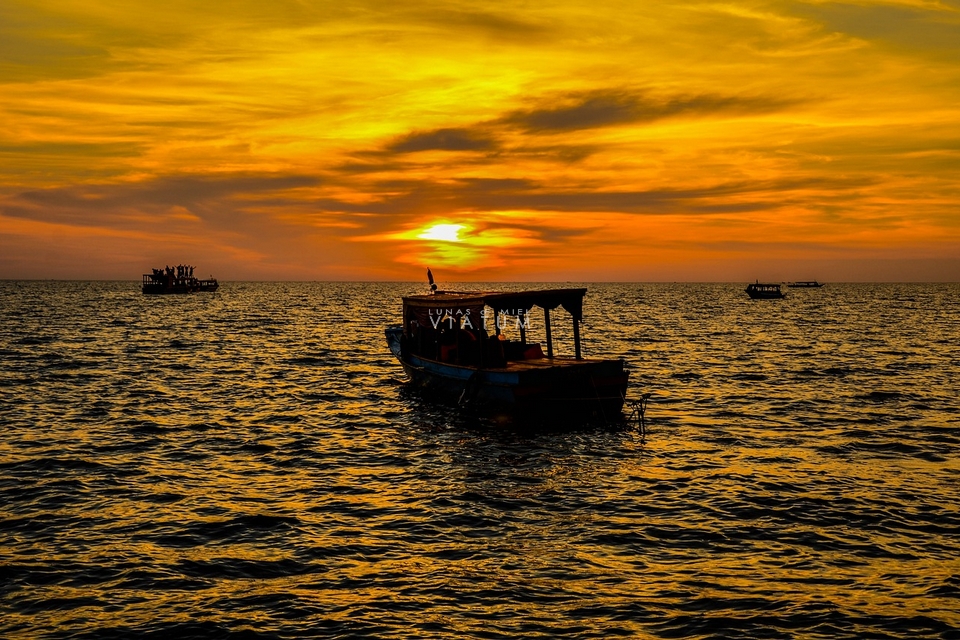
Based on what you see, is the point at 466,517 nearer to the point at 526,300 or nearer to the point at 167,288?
the point at 526,300

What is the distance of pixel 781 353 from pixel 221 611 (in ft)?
159

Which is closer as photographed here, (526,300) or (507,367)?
(507,367)

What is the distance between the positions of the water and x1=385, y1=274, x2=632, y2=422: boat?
1000mm

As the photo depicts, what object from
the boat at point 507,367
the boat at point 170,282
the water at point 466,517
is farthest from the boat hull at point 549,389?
the boat at point 170,282

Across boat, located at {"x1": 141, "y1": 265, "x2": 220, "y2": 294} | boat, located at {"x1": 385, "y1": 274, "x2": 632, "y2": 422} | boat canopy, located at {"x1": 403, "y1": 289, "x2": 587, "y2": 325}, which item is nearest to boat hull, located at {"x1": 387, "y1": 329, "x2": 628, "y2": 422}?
boat, located at {"x1": 385, "y1": 274, "x2": 632, "y2": 422}

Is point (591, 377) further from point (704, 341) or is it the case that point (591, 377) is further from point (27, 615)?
point (704, 341)

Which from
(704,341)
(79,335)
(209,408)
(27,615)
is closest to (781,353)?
(704,341)

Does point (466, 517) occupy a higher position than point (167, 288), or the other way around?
point (167, 288)

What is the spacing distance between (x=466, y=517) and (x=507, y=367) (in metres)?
11.7

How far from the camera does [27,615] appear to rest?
11.2 metres

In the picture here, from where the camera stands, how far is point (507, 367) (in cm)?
2714

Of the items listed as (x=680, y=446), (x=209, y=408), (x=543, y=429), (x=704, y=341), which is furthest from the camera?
(x=704, y=341)

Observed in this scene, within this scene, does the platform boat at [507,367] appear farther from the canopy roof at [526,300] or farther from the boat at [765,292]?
the boat at [765,292]

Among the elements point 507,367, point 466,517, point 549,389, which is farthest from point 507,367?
point 466,517
